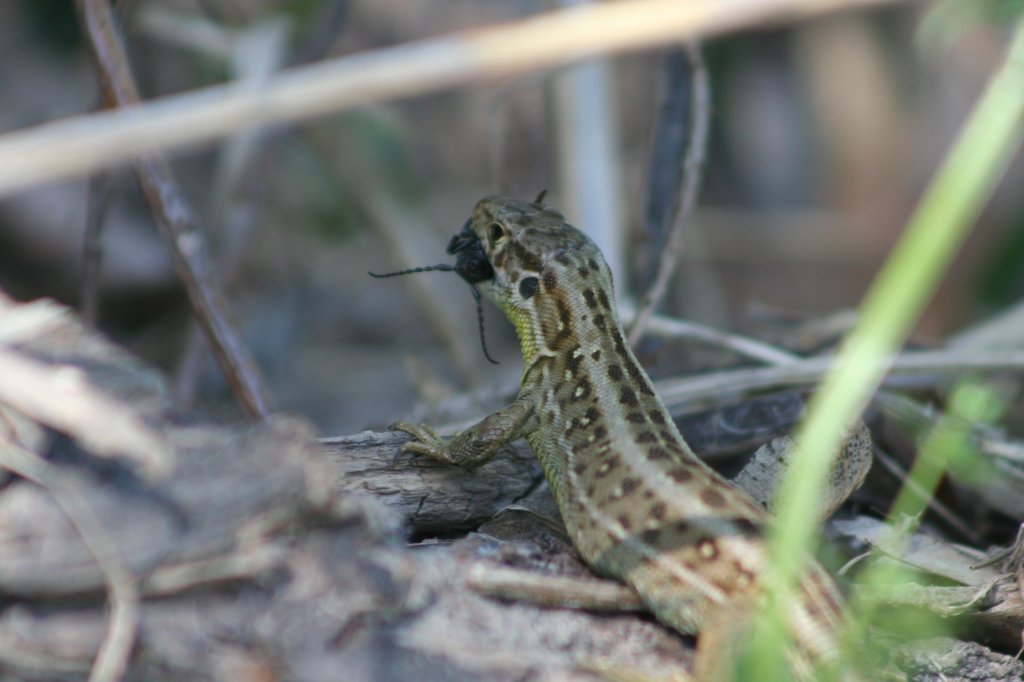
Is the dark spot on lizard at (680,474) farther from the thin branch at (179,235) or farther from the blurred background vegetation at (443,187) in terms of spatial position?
the thin branch at (179,235)

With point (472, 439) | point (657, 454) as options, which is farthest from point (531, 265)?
point (657, 454)

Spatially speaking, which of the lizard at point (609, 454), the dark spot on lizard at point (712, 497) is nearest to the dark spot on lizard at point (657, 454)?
the lizard at point (609, 454)

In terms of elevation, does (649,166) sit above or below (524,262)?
above

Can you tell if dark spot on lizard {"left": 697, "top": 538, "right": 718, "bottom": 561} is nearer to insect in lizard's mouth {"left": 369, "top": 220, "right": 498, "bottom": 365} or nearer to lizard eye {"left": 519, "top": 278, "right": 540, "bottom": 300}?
lizard eye {"left": 519, "top": 278, "right": 540, "bottom": 300}

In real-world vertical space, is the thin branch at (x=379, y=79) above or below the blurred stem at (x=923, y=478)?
above

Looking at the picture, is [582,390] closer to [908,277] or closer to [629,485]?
[629,485]

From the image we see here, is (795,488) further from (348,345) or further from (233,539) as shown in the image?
(348,345)

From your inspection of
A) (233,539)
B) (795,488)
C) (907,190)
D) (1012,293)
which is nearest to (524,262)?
(233,539)
